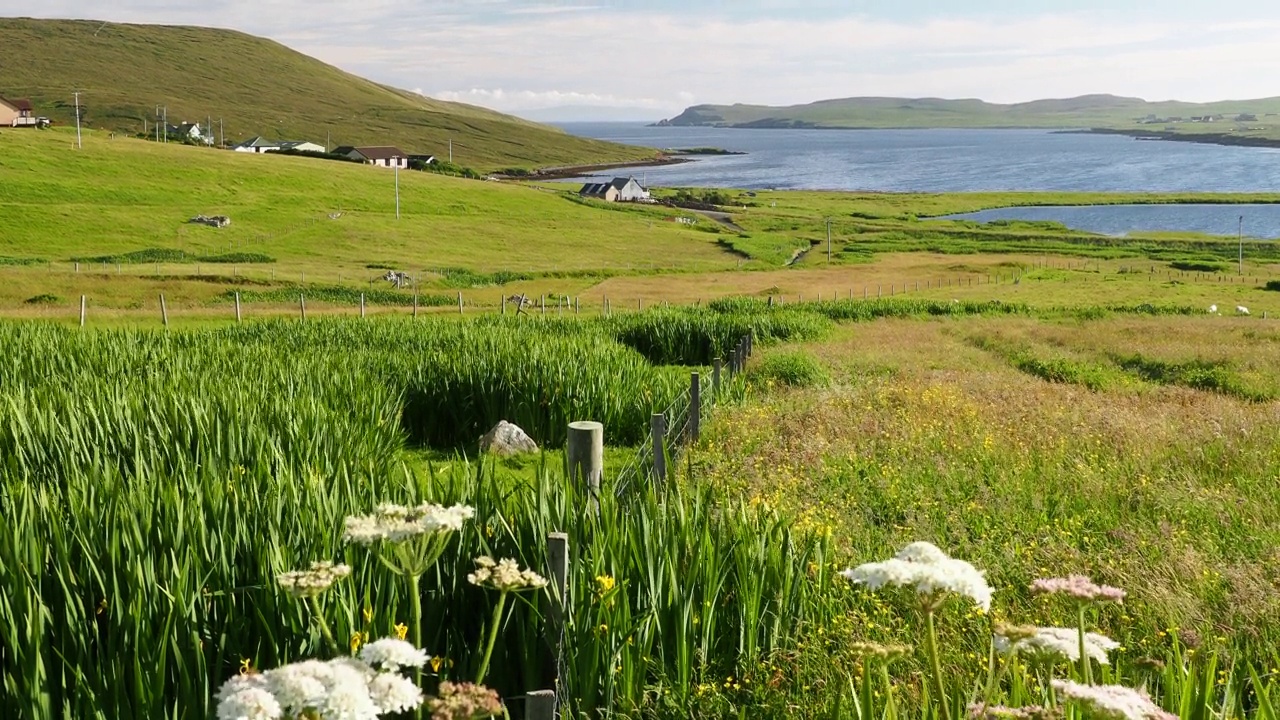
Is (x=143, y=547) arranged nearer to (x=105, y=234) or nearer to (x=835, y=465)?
(x=835, y=465)

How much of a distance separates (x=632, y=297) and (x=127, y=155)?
71.8 meters

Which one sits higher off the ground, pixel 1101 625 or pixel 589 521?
pixel 589 521

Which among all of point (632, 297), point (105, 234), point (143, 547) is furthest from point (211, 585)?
point (105, 234)

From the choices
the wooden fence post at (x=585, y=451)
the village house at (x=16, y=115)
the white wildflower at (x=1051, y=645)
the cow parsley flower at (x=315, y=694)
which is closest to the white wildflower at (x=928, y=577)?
the white wildflower at (x=1051, y=645)

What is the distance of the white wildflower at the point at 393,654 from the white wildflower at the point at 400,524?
0.56 metres

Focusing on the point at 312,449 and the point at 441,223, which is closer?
the point at 312,449

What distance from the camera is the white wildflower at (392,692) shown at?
2.74 meters

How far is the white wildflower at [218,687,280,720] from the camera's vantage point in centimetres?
251

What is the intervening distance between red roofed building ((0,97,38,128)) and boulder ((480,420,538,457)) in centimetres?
14442

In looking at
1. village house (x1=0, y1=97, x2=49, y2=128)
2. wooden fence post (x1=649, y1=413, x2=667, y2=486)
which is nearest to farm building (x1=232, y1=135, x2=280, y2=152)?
village house (x1=0, y1=97, x2=49, y2=128)

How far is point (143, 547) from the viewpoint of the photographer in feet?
18.2

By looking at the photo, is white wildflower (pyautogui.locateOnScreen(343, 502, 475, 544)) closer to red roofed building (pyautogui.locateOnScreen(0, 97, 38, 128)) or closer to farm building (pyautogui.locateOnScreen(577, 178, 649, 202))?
farm building (pyautogui.locateOnScreen(577, 178, 649, 202))

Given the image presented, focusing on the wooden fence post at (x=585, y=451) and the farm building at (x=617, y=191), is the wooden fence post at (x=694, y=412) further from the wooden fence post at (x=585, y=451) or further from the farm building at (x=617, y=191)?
the farm building at (x=617, y=191)

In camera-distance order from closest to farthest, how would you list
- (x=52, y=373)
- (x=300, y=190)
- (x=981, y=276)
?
(x=52, y=373), (x=981, y=276), (x=300, y=190)
